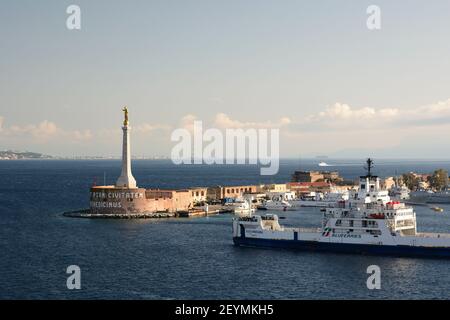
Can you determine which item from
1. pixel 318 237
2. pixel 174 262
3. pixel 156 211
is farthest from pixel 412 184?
pixel 174 262

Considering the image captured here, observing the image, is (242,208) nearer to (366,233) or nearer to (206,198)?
(206,198)

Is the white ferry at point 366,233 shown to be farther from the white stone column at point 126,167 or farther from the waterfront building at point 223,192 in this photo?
the waterfront building at point 223,192

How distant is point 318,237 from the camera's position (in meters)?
54.5

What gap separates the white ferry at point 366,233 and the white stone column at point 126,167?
104ft

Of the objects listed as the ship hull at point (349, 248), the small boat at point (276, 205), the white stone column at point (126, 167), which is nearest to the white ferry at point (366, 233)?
the ship hull at point (349, 248)

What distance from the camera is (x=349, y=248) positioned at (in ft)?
173

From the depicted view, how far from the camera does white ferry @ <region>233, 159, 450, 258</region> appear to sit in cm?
5062

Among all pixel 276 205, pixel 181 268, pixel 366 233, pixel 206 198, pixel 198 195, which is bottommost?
pixel 181 268

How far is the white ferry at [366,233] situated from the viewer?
50.6 metres

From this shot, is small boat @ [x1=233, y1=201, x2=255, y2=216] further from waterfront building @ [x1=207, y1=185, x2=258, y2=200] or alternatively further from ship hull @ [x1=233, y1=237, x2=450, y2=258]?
ship hull @ [x1=233, y1=237, x2=450, y2=258]

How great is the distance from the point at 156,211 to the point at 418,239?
4371cm

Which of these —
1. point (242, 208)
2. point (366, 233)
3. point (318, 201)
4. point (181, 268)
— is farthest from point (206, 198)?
point (181, 268)

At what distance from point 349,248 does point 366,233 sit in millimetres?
1896
